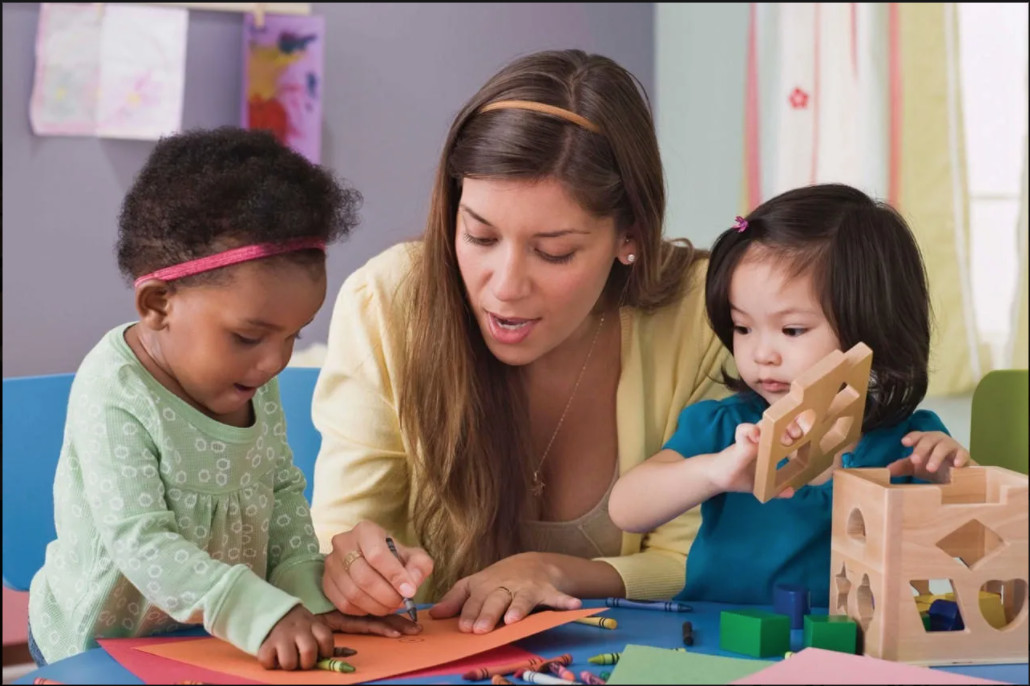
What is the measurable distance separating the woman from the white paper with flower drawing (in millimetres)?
1850

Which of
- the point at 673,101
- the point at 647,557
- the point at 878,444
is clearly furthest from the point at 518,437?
the point at 673,101

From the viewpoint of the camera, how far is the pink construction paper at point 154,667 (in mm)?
836

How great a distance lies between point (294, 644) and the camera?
34.0 inches

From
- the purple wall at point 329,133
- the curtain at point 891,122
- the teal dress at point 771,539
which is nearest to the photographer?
the teal dress at point 771,539

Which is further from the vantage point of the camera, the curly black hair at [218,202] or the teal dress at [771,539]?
the teal dress at [771,539]

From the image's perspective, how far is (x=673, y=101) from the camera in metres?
3.53

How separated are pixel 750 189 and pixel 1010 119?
91 centimetres

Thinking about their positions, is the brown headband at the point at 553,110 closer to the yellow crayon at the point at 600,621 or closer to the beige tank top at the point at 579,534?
the beige tank top at the point at 579,534

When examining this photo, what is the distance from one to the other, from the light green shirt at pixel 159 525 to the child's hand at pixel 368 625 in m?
0.02

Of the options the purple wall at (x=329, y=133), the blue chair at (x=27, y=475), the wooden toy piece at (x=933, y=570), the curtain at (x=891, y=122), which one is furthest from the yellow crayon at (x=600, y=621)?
the purple wall at (x=329, y=133)

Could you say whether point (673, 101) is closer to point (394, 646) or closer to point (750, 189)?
point (750, 189)

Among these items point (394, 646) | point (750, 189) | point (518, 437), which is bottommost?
point (394, 646)

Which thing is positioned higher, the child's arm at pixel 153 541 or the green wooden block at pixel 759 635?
the child's arm at pixel 153 541

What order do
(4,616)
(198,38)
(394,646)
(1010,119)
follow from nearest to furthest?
(394,646) < (1010,119) < (4,616) < (198,38)
